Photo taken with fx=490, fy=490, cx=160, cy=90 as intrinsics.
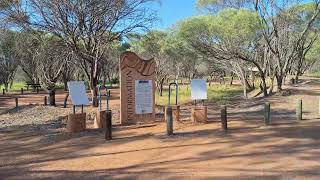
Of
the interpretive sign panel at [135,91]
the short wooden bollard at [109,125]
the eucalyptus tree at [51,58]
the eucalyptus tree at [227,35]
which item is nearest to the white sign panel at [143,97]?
the interpretive sign panel at [135,91]

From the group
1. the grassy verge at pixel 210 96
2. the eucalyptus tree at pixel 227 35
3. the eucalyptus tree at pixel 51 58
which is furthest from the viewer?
the grassy verge at pixel 210 96

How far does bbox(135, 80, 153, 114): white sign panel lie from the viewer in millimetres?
16109

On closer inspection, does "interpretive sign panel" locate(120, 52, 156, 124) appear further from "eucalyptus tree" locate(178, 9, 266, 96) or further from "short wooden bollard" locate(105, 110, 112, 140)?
"eucalyptus tree" locate(178, 9, 266, 96)

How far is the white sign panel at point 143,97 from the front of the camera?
16.1 meters

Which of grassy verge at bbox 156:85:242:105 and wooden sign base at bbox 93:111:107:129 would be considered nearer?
wooden sign base at bbox 93:111:107:129

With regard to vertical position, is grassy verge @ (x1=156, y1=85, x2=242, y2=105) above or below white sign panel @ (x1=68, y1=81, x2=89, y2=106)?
below

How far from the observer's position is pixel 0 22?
2127cm

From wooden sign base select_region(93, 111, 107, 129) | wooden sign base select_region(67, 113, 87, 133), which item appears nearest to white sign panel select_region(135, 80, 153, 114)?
wooden sign base select_region(93, 111, 107, 129)

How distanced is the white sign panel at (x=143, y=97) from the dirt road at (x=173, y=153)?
141 cm

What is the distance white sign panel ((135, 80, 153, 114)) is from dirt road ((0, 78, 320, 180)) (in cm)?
141

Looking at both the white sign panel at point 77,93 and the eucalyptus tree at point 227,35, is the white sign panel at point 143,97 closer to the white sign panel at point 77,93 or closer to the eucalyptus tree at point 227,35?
the white sign panel at point 77,93

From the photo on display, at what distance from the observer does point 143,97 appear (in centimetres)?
1622

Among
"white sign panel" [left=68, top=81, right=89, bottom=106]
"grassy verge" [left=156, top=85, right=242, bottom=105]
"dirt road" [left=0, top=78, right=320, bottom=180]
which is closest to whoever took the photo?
"dirt road" [left=0, top=78, right=320, bottom=180]

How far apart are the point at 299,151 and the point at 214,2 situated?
79.9ft
